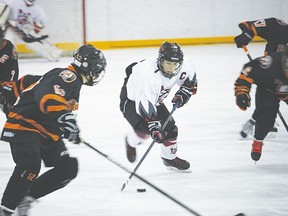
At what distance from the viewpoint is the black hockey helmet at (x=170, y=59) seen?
3.56 m

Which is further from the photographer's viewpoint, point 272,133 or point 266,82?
point 272,133

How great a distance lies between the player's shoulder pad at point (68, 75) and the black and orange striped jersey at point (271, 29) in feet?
6.71

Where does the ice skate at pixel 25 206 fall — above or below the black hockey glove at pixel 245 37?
below

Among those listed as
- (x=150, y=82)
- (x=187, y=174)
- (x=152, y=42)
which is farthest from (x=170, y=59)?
(x=152, y=42)

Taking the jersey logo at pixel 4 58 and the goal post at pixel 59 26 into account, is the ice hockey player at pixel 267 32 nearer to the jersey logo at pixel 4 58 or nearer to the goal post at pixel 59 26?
the jersey logo at pixel 4 58

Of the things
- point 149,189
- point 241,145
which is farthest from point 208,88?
point 149,189

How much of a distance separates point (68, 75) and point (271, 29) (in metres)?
2.24

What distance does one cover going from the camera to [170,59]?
11.7 ft

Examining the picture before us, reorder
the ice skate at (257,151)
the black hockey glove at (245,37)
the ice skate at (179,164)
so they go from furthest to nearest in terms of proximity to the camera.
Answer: the black hockey glove at (245,37)
the ice skate at (257,151)
the ice skate at (179,164)

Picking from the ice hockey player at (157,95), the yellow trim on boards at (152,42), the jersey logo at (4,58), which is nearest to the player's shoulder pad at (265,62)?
the ice hockey player at (157,95)

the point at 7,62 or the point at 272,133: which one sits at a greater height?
the point at 7,62

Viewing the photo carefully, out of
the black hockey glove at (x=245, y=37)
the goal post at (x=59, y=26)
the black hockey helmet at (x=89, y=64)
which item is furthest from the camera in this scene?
the goal post at (x=59, y=26)

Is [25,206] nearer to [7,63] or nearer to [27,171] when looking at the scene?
[27,171]

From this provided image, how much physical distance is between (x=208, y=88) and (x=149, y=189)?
386 cm
